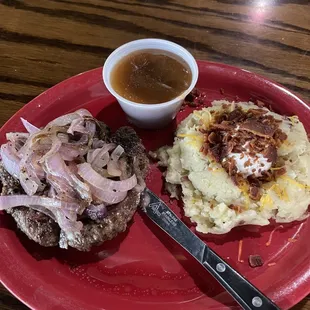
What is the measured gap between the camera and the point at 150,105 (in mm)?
2938

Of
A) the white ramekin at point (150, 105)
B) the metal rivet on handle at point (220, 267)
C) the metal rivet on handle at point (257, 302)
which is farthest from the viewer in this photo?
the white ramekin at point (150, 105)

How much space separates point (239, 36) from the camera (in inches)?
156

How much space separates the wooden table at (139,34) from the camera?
372 cm

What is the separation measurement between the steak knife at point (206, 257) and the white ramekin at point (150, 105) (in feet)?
1.66

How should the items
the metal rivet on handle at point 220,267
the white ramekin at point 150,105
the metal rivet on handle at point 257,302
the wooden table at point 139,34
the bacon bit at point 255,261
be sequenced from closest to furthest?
the metal rivet on handle at point 257,302
the metal rivet on handle at point 220,267
the bacon bit at point 255,261
the white ramekin at point 150,105
the wooden table at point 139,34

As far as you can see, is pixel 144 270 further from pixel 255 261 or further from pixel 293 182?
pixel 293 182

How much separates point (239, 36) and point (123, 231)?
6.75 ft

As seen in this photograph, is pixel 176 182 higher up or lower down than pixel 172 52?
lower down

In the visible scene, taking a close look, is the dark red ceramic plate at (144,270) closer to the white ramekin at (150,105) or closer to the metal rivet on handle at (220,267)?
the metal rivet on handle at (220,267)

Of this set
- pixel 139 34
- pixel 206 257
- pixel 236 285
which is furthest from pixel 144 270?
pixel 139 34

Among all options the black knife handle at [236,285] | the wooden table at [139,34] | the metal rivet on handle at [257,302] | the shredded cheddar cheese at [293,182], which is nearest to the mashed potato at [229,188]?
the shredded cheddar cheese at [293,182]

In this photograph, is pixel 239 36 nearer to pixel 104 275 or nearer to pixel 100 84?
pixel 100 84

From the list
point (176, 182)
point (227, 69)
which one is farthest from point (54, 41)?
point (176, 182)

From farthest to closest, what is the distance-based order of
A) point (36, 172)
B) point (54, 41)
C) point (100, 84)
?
point (54, 41) < point (100, 84) < point (36, 172)
